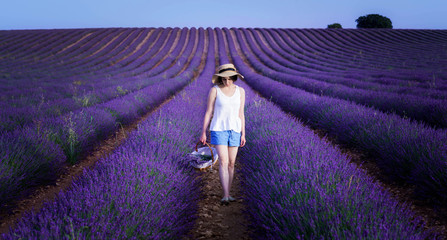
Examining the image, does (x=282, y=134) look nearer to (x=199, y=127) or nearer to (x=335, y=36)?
(x=199, y=127)

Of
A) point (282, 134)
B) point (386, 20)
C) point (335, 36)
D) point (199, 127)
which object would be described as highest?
point (386, 20)

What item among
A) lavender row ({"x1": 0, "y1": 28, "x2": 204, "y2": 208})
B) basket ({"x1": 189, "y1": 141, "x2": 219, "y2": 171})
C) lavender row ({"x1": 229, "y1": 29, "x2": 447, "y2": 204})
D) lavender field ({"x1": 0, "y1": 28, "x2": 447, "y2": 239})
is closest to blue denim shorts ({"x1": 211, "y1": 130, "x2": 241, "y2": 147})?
lavender field ({"x1": 0, "y1": 28, "x2": 447, "y2": 239})

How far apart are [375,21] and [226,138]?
2324 inches

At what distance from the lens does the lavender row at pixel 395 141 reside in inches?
94.2

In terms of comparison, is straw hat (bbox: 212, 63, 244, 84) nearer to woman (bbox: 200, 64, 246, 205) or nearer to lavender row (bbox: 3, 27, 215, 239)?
woman (bbox: 200, 64, 246, 205)

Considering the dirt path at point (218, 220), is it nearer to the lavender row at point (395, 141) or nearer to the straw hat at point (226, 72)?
the straw hat at point (226, 72)

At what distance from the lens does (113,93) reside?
8039 mm

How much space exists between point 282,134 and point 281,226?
167cm

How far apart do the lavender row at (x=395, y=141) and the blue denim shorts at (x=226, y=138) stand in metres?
1.83

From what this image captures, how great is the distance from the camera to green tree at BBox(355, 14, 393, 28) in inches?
1905

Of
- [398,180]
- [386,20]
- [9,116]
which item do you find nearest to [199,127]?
[398,180]

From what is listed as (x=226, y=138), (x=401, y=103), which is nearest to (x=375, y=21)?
(x=401, y=103)

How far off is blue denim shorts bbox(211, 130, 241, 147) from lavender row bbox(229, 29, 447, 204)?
1.83 meters

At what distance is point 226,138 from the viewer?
250cm
